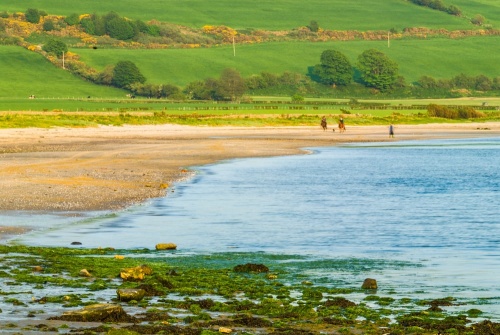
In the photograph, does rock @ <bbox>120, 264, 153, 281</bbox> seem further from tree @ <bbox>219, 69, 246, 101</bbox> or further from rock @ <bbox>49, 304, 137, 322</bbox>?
tree @ <bbox>219, 69, 246, 101</bbox>

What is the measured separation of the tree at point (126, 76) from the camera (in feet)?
564

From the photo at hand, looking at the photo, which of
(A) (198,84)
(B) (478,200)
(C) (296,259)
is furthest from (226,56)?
(C) (296,259)

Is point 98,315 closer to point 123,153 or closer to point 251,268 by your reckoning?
point 251,268

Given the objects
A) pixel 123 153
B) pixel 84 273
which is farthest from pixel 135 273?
pixel 123 153

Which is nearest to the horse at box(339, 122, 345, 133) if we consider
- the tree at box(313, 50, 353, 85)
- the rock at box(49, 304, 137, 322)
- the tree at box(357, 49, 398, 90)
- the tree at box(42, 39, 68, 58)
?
the rock at box(49, 304, 137, 322)

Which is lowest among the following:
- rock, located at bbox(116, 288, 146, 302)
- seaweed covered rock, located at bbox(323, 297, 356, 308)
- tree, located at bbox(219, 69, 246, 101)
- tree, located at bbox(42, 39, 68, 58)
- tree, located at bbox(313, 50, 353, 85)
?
seaweed covered rock, located at bbox(323, 297, 356, 308)

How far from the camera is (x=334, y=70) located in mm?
188375

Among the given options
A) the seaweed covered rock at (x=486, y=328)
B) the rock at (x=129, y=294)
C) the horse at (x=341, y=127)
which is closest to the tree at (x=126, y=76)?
the horse at (x=341, y=127)

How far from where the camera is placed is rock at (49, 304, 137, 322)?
13266mm

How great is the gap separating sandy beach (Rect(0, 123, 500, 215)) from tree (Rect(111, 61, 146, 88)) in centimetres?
7734

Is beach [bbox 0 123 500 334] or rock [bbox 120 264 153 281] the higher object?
rock [bbox 120 264 153 281]

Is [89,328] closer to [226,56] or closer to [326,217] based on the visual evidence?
[326,217]

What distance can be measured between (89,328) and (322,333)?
2.85m

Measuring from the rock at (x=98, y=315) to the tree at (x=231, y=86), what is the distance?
145930 mm
